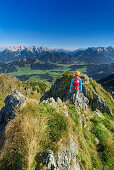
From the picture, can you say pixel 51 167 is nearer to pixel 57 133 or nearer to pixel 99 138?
pixel 57 133

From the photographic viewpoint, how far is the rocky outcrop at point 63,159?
18.4 ft

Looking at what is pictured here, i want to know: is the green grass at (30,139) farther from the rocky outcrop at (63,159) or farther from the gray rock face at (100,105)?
the gray rock face at (100,105)

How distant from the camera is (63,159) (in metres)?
6.46

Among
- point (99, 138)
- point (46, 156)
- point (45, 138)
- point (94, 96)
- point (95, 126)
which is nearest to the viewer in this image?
point (46, 156)

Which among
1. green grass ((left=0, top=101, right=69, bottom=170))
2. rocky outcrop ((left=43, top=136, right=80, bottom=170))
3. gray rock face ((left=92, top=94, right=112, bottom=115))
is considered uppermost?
green grass ((left=0, top=101, right=69, bottom=170))

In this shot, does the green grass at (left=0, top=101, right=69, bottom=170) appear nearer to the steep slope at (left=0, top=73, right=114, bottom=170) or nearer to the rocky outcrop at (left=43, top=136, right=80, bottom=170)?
the steep slope at (left=0, top=73, right=114, bottom=170)

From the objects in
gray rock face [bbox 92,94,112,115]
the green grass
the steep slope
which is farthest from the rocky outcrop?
gray rock face [bbox 92,94,112,115]

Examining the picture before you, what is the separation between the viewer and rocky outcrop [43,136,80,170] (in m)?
5.61

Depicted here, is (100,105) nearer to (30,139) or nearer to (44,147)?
(44,147)

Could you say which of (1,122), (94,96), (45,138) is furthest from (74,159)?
(94,96)

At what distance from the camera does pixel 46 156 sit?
5836mm

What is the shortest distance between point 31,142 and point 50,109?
413 centimetres

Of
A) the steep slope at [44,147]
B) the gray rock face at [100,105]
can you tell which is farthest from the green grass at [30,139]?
the gray rock face at [100,105]

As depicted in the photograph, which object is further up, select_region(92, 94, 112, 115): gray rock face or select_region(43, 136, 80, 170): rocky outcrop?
select_region(43, 136, 80, 170): rocky outcrop
